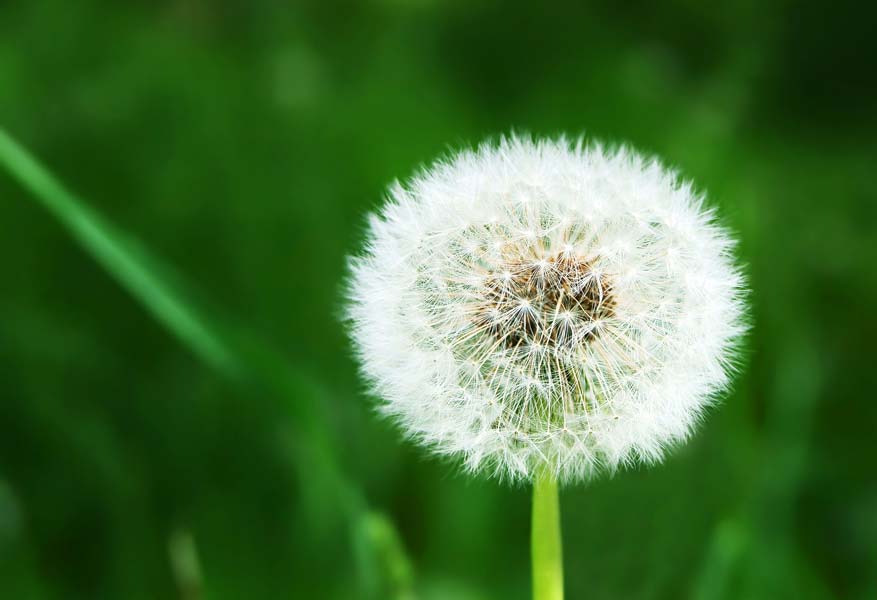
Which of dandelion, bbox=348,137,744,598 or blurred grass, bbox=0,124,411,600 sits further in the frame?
A: blurred grass, bbox=0,124,411,600

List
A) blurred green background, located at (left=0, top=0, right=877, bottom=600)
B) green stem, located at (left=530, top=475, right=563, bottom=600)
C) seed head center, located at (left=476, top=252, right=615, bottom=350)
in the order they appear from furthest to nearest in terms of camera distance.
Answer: blurred green background, located at (left=0, top=0, right=877, bottom=600) < seed head center, located at (left=476, top=252, right=615, bottom=350) < green stem, located at (left=530, top=475, right=563, bottom=600)

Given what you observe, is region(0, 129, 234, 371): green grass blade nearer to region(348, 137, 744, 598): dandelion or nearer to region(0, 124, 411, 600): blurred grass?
region(0, 124, 411, 600): blurred grass

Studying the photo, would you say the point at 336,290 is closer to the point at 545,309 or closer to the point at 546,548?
the point at 545,309

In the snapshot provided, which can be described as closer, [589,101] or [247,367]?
[247,367]

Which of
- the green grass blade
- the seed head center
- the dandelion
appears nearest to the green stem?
the dandelion

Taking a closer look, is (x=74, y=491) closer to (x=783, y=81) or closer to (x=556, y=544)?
(x=556, y=544)

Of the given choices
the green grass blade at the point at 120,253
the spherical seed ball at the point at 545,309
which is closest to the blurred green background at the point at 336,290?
the green grass blade at the point at 120,253

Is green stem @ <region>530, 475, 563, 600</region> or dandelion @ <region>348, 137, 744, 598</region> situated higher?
dandelion @ <region>348, 137, 744, 598</region>

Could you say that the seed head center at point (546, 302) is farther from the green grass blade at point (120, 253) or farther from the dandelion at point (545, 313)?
the green grass blade at point (120, 253)

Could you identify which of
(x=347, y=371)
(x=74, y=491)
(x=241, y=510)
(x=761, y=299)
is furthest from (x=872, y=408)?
(x=74, y=491)
